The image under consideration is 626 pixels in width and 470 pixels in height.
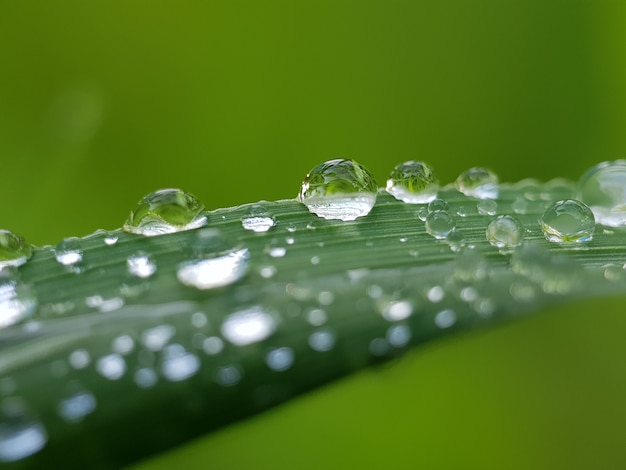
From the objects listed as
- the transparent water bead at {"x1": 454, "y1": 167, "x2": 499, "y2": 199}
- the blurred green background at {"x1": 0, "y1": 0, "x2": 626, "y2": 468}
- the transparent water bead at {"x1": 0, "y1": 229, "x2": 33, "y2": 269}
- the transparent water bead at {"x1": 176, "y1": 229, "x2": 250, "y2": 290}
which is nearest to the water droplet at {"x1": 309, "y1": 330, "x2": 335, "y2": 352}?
the transparent water bead at {"x1": 176, "y1": 229, "x2": 250, "y2": 290}

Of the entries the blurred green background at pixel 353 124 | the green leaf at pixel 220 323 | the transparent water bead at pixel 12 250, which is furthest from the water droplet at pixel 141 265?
the blurred green background at pixel 353 124

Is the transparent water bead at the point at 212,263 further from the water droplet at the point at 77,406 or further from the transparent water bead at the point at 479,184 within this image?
the transparent water bead at the point at 479,184

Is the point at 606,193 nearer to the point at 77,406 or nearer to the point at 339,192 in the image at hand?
the point at 339,192

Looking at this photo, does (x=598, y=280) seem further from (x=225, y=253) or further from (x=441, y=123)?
(x=441, y=123)

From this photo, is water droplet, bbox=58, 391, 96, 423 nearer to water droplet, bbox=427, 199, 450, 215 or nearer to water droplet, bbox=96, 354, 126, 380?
water droplet, bbox=96, 354, 126, 380

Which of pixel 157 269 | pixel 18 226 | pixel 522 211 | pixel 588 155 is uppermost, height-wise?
pixel 588 155

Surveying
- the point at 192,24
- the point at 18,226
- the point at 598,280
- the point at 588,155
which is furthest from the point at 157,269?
the point at 588,155
